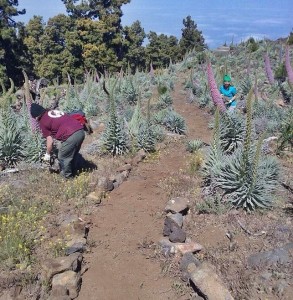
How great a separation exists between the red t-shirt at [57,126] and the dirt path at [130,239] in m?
1.33

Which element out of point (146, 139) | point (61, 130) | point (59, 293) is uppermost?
point (61, 130)

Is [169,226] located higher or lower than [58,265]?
higher

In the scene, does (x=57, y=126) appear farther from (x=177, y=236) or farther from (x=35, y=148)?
(x=177, y=236)

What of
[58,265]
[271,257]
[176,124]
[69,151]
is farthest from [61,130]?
[176,124]

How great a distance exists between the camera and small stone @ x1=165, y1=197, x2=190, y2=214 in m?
5.81

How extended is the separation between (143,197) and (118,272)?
2062 mm

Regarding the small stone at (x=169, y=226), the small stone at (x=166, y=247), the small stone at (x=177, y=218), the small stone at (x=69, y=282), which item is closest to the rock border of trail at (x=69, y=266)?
the small stone at (x=69, y=282)

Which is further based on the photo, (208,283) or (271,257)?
(271,257)

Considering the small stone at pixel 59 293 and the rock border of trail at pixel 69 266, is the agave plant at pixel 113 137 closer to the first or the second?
the rock border of trail at pixel 69 266

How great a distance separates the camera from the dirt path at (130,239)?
438 centimetres

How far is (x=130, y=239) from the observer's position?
5.36 meters

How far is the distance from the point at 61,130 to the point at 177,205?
2542 millimetres

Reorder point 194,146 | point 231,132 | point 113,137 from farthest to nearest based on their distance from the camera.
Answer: point 194,146
point 113,137
point 231,132

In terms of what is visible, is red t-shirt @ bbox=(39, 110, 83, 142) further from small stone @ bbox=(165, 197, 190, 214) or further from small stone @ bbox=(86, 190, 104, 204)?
small stone @ bbox=(165, 197, 190, 214)
